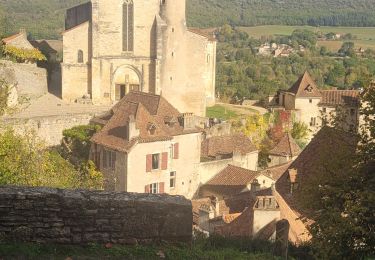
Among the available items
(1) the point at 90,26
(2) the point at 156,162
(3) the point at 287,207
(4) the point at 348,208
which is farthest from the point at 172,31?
(4) the point at 348,208

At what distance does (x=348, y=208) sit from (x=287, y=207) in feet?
20.9

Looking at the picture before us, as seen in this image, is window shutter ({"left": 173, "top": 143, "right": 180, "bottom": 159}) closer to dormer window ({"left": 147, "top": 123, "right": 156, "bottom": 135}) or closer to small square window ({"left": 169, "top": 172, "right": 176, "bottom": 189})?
small square window ({"left": 169, "top": 172, "right": 176, "bottom": 189})

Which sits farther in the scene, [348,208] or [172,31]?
[172,31]

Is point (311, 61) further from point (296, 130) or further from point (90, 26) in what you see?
point (90, 26)

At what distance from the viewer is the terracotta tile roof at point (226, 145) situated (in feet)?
127

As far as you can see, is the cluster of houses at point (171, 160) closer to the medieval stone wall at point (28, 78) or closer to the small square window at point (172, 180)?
the small square window at point (172, 180)

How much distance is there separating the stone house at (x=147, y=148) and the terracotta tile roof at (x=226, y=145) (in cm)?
434

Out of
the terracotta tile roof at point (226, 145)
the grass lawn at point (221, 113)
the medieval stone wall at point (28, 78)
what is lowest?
the terracotta tile roof at point (226, 145)

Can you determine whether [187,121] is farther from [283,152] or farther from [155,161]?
[283,152]

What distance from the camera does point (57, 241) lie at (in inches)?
411

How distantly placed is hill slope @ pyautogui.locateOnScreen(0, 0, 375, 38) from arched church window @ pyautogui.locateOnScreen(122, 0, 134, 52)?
210 feet

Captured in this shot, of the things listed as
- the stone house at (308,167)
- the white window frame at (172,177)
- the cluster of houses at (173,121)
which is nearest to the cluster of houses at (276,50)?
the cluster of houses at (173,121)

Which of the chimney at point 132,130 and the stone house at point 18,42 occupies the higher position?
the stone house at point 18,42

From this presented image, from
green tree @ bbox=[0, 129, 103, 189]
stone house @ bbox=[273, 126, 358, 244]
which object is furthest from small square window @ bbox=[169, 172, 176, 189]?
stone house @ bbox=[273, 126, 358, 244]
